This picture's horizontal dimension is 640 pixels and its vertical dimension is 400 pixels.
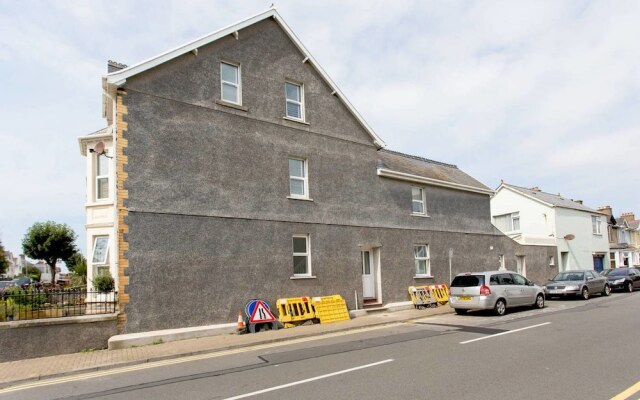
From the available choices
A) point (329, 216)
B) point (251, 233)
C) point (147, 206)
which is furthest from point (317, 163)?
point (147, 206)

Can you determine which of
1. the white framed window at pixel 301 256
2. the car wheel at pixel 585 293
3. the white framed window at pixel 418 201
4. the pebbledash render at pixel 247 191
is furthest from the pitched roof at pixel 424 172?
the car wheel at pixel 585 293

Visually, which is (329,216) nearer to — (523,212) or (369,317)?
(369,317)

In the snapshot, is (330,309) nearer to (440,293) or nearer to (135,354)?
(440,293)

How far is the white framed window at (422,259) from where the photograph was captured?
20438 millimetres

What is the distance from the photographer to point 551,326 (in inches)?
512

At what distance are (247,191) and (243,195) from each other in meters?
0.21

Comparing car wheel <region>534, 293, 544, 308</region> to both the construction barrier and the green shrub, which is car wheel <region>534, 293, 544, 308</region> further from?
the green shrub

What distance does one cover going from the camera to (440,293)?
20.4 meters

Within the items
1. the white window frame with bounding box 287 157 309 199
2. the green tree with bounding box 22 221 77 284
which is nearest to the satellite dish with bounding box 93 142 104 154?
the white window frame with bounding box 287 157 309 199

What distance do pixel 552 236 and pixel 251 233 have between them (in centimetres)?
2547

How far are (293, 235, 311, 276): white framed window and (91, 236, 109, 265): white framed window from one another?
6.11m

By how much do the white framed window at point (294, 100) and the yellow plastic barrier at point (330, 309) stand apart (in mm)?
6694

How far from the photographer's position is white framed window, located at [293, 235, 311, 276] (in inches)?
629

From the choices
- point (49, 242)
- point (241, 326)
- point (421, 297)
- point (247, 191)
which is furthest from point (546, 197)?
point (49, 242)
